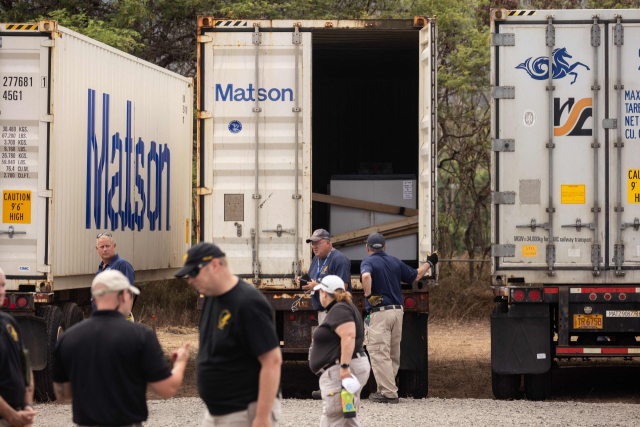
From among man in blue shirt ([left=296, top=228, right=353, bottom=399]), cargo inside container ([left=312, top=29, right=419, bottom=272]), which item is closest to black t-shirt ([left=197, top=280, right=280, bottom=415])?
man in blue shirt ([left=296, top=228, right=353, bottom=399])

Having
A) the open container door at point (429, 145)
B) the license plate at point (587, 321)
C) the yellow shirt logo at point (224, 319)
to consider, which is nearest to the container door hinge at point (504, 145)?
the open container door at point (429, 145)

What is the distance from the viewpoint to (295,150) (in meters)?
8.66

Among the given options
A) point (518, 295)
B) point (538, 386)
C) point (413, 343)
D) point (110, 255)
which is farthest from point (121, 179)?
point (538, 386)

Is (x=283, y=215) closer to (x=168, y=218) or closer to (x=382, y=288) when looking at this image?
(x=382, y=288)

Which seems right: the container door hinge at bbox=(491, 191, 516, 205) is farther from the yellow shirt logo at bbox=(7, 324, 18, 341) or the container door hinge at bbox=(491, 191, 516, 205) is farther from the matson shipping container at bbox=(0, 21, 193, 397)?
the yellow shirt logo at bbox=(7, 324, 18, 341)

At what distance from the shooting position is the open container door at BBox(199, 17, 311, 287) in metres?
8.59

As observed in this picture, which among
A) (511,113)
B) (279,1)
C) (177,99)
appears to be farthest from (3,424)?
(279,1)

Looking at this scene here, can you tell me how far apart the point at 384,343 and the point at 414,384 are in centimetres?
69

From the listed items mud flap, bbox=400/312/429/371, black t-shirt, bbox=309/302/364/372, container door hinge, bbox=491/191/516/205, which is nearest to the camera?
black t-shirt, bbox=309/302/364/372

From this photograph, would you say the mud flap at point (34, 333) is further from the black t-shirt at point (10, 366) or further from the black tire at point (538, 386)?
the black tire at point (538, 386)

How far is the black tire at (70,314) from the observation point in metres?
8.93

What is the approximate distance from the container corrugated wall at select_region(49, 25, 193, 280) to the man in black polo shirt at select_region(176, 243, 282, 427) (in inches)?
198

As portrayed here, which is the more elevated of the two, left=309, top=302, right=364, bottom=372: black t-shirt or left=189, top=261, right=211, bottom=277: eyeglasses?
left=189, top=261, right=211, bottom=277: eyeglasses

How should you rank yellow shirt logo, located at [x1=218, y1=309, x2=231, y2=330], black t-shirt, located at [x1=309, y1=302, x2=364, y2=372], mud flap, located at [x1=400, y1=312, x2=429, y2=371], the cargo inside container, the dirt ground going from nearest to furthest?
1. yellow shirt logo, located at [x1=218, y1=309, x2=231, y2=330]
2. black t-shirt, located at [x1=309, y1=302, x2=364, y2=372]
3. mud flap, located at [x1=400, y1=312, x2=429, y2=371]
4. the dirt ground
5. the cargo inside container
